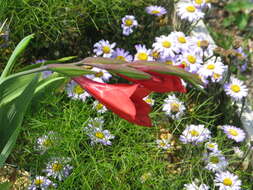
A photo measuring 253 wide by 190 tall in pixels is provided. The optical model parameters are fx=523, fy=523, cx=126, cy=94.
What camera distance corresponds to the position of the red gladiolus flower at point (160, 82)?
45.5 inches

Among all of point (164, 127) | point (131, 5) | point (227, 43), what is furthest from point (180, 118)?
point (227, 43)

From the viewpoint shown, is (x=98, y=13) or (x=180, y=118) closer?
(x=180, y=118)

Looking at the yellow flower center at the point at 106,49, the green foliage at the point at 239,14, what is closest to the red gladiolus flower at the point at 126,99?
the yellow flower center at the point at 106,49

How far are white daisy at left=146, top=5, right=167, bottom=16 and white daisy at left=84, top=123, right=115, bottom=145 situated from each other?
30.2 inches

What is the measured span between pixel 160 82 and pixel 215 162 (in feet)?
2.91

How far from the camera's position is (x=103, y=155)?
184cm

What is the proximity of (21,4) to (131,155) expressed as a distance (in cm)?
86

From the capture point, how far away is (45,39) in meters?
2.41

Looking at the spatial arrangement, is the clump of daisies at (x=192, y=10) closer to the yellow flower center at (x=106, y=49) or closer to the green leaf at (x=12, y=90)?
the yellow flower center at (x=106, y=49)

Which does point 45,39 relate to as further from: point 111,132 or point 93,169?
point 93,169

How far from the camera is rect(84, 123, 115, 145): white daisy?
187 centimetres

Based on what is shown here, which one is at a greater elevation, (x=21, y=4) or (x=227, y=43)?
(x=21, y=4)

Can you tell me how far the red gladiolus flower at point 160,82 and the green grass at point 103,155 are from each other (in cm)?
66

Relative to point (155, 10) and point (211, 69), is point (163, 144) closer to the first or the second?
point (211, 69)
